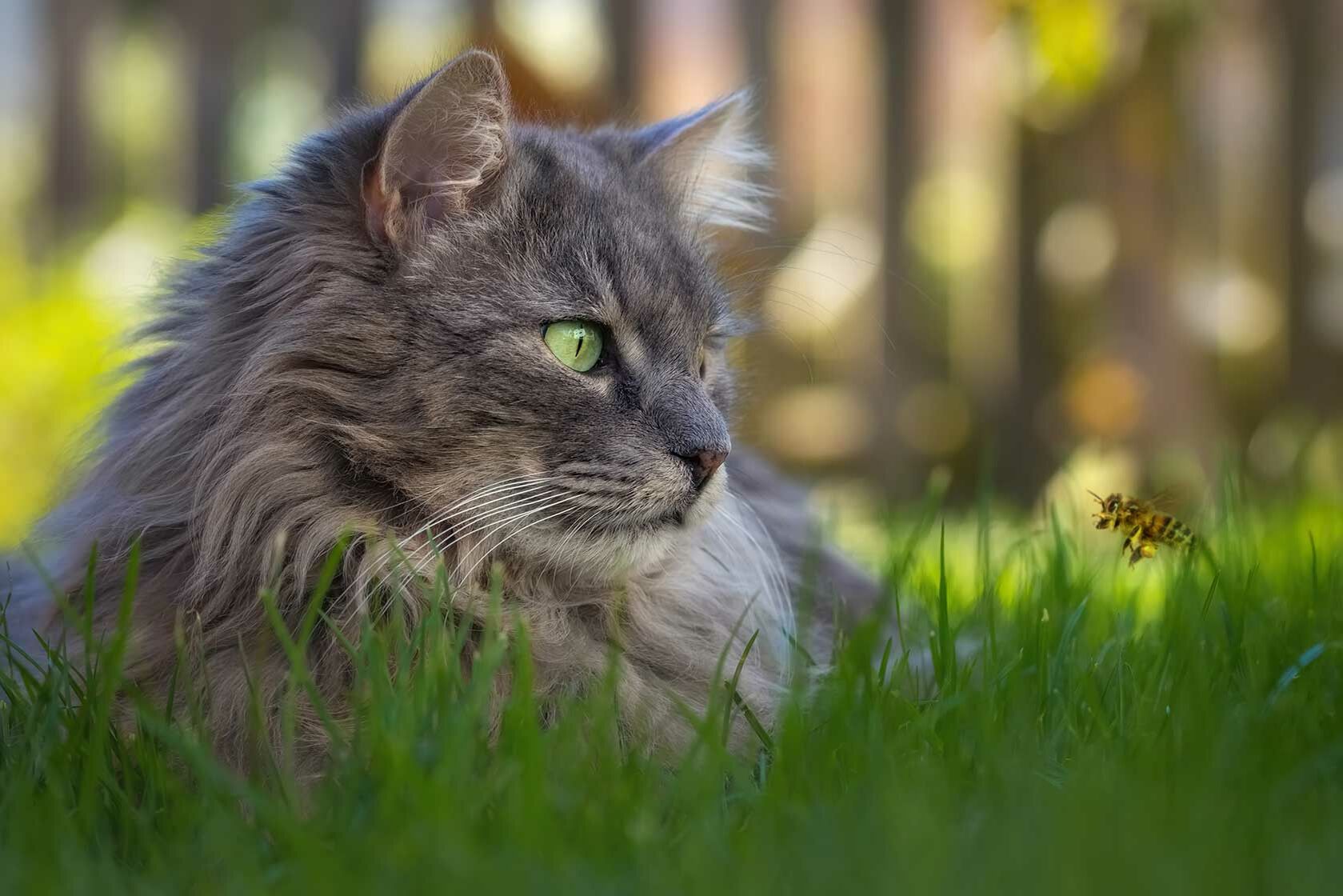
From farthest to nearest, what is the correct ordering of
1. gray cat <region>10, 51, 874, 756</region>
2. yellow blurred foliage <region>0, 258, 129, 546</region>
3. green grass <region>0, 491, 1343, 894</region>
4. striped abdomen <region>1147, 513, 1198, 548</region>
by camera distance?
1. yellow blurred foliage <region>0, 258, 129, 546</region>
2. striped abdomen <region>1147, 513, 1198, 548</region>
3. gray cat <region>10, 51, 874, 756</region>
4. green grass <region>0, 491, 1343, 894</region>

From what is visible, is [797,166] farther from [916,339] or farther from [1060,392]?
[1060,392]

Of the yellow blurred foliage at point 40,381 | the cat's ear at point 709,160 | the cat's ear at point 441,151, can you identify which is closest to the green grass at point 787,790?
the cat's ear at point 441,151

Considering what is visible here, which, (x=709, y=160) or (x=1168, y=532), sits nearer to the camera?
(x=1168, y=532)

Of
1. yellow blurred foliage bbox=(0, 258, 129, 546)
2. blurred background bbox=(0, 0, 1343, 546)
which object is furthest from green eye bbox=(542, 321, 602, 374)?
yellow blurred foliage bbox=(0, 258, 129, 546)

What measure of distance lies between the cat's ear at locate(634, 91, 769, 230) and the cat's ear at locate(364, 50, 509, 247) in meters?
0.49

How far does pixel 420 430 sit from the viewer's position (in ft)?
6.50

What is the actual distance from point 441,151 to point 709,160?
885mm

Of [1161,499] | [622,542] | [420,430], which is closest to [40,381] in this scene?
[420,430]

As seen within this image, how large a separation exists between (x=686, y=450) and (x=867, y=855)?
0.93m

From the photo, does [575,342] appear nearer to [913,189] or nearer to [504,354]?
[504,354]

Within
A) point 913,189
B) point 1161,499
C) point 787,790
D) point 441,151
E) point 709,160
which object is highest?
point 913,189

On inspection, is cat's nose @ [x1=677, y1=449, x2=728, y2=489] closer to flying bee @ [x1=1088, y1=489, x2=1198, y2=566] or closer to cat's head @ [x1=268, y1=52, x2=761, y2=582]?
cat's head @ [x1=268, y1=52, x2=761, y2=582]

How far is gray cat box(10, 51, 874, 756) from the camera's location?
1.96 meters

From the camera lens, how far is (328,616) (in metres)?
1.85
